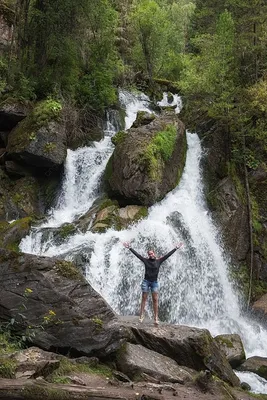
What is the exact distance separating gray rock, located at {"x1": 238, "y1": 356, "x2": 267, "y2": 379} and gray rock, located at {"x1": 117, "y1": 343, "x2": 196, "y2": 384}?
3.69m

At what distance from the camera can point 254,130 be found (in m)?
21.4

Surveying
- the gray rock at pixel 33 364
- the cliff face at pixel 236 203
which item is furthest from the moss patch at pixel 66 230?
the gray rock at pixel 33 364

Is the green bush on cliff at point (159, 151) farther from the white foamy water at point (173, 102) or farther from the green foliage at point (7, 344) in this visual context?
the green foliage at point (7, 344)

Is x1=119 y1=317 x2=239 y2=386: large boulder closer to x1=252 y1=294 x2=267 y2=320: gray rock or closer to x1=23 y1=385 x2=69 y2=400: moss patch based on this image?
x1=23 y1=385 x2=69 y2=400: moss patch

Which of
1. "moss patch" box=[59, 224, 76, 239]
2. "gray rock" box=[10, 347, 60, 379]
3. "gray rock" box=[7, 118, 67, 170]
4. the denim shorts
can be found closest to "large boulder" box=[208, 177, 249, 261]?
"moss patch" box=[59, 224, 76, 239]

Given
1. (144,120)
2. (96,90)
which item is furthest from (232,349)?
(96,90)

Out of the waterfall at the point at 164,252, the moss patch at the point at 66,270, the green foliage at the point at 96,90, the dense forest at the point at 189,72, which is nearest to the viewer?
the moss patch at the point at 66,270

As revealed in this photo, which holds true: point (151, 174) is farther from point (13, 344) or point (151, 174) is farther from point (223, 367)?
point (13, 344)

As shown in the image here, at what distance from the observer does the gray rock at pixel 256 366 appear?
510 inches

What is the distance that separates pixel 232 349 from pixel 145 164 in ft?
28.8

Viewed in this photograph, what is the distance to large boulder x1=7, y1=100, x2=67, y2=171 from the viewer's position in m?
19.6

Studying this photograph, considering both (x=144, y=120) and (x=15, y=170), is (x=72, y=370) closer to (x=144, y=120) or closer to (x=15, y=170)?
(x=15, y=170)

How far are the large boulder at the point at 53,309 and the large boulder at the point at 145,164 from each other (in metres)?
8.92

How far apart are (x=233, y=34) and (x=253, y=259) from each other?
463 inches
